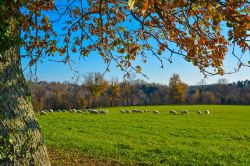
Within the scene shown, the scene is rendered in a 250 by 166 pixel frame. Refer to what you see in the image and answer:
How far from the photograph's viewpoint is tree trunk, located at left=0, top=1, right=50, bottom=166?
571 cm

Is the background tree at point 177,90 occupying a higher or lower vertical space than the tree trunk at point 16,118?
higher

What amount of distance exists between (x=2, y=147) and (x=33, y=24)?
4.85 m

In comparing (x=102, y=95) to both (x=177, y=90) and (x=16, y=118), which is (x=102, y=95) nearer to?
(x=177, y=90)

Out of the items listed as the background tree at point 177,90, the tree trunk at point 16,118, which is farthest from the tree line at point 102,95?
the tree trunk at point 16,118

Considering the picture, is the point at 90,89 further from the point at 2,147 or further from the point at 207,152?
the point at 2,147

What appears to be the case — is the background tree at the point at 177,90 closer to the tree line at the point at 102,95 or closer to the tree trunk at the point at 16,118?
the tree line at the point at 102,95

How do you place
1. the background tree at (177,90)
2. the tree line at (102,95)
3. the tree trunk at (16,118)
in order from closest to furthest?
the tree trunk at (16,118), the tree line at (102,95), the background tree at (177,90)

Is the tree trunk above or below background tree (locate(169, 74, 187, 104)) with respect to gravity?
below

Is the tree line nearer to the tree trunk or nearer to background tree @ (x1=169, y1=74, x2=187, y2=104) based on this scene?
background tree @ (x1=169, y1=74, x2=187, y2=104)

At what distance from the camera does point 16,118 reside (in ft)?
19.4

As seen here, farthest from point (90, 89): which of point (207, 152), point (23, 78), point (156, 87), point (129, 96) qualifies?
point (23, 78)

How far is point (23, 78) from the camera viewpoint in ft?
20.7

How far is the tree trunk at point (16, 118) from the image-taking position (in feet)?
18.7

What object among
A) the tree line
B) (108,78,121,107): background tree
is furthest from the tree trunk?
(108,78,121,107): background tree
